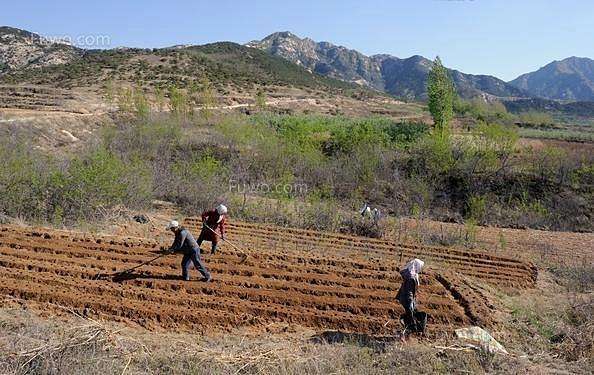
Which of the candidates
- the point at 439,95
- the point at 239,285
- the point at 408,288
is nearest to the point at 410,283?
the point at 408,288

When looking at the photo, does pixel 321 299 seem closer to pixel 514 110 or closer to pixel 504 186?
pixel 504 186

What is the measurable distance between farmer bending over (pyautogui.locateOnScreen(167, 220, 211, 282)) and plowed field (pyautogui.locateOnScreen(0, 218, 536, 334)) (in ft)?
0.83

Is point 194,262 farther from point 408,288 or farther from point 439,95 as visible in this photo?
point 439,95

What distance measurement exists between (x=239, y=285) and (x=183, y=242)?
154 centimetres

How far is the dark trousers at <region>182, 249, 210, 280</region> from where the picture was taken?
10.6 meters

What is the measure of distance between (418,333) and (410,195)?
1767 centimetres

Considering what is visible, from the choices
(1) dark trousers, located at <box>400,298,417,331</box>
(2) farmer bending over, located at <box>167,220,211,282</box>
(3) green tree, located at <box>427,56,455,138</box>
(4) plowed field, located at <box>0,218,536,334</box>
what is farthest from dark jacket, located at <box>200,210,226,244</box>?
(3) green tree, located at <box>427,56,455,138</box>

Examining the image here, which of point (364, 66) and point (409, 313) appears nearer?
point (409, 313)

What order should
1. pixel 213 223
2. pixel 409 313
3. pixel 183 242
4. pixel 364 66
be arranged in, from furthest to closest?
pixel 364 66 < pixel 213 223 < pixel 183 242 < pixel 409 313

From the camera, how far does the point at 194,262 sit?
10641 millimetres

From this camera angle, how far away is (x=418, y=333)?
30.2 ft

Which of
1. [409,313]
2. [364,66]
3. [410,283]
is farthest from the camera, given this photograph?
[364,66]

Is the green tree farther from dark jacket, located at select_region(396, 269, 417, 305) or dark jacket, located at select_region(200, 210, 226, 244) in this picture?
dark jacket, located at select_region(396, 269, 417, 305)

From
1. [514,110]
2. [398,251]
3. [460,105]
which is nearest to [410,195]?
[398,251]
